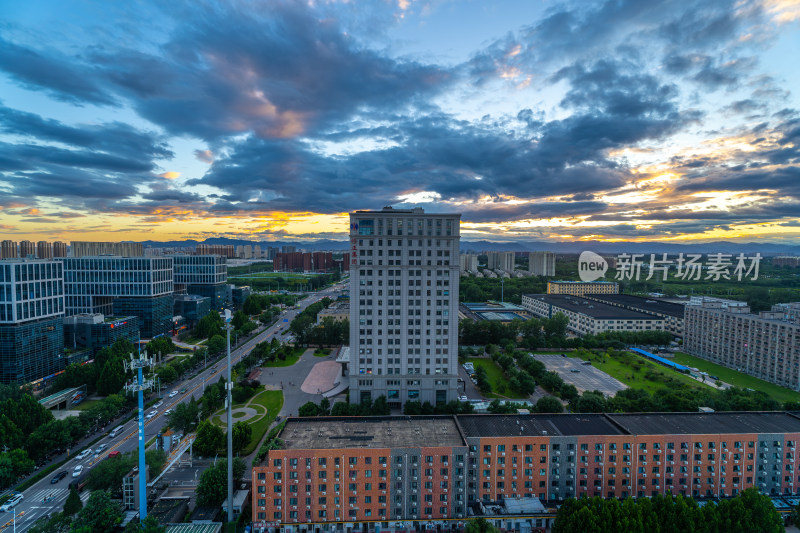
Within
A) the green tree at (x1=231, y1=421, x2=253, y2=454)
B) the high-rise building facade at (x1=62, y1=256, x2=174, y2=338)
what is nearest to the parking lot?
the green tree at (x1=231, y1=421, x2=253, y2=454)

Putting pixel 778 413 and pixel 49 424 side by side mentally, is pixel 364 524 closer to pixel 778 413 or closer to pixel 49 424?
pixel 49 424

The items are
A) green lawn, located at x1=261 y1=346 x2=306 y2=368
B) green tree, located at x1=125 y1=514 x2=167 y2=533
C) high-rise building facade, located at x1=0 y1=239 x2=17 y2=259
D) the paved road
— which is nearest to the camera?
green tree, located at x1=125 y1=514 x2=167 y2=533

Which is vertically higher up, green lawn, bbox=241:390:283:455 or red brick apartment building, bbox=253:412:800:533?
red brick apartment building, bbox=253:412:800:533

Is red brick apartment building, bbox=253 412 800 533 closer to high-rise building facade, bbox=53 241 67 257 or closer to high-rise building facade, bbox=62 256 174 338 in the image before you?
high-rise building facade, bbox=62 256 174 338

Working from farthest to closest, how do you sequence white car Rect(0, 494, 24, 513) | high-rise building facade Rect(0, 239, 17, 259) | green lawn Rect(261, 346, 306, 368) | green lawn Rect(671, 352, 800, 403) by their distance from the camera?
high-rise building facade Rect(0, 239, 17, 259) → green lawn Rect(261, 346, 306, 368) → green lawn Rect(671, 352, 800, 403) → white car Rect(0, 494, 24, 513)

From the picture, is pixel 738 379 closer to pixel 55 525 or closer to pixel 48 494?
pixel 55 525

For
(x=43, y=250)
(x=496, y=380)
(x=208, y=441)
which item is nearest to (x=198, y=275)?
(x=43, y=250)

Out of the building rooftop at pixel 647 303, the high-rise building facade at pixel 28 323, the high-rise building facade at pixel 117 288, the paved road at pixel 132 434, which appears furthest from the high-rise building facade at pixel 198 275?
the building rooftop at pixel 647 303

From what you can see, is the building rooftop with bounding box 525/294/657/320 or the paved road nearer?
the paved road
